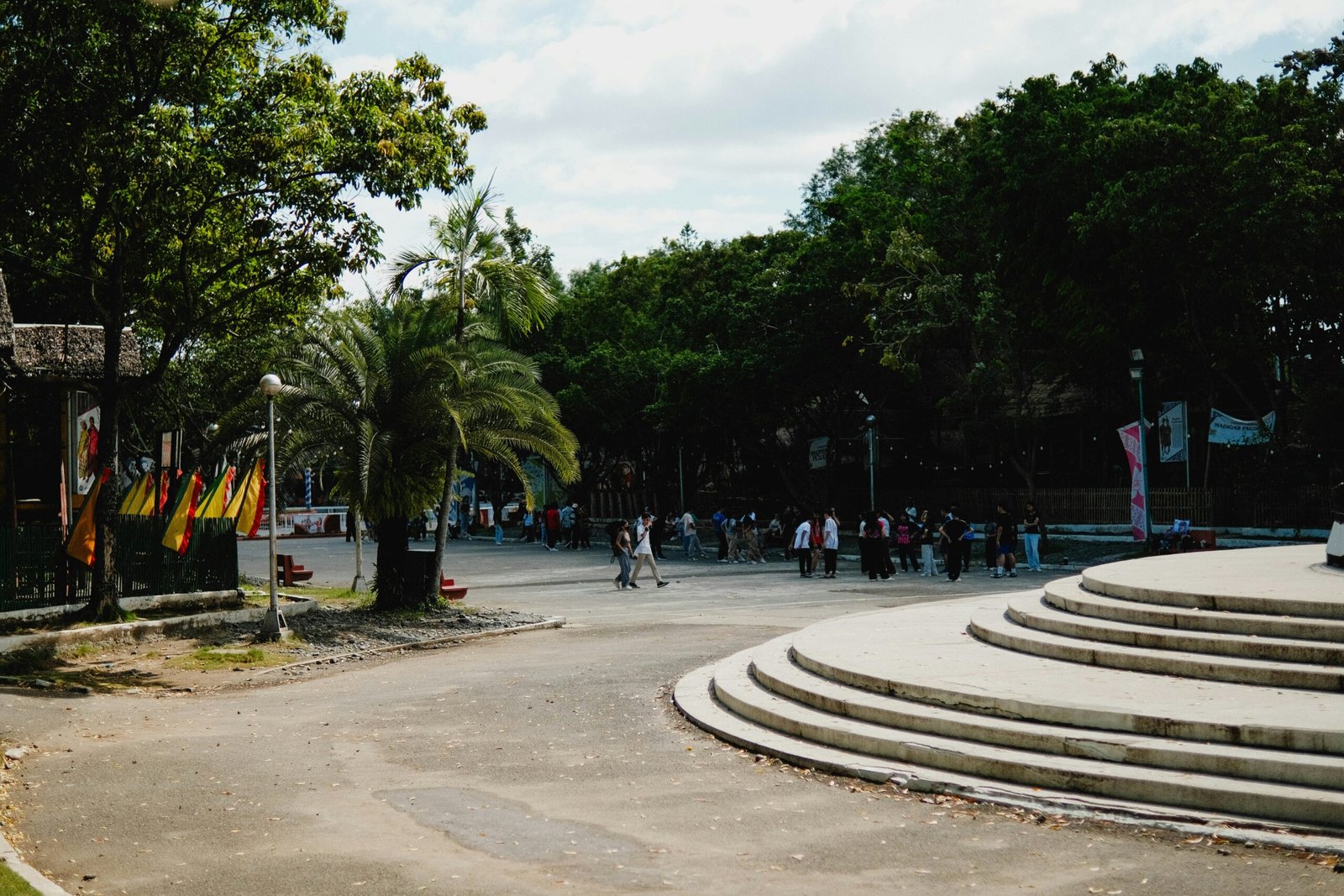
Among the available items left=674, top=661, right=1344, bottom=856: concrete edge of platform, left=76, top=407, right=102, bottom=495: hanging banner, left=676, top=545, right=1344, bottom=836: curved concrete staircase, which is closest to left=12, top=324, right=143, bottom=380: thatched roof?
left=76, top=407, right=102, bottom=495: hanging banner

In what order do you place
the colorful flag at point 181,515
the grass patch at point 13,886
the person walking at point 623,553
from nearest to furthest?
the grass patch at point 13,886, the colorful flag at point 181,515, the person walking at point 623,553

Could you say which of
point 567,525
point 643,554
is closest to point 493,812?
point 643,554

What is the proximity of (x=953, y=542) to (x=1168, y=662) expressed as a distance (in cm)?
1738

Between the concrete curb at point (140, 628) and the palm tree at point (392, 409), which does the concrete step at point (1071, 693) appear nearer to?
the palm tree at point (392, 409)

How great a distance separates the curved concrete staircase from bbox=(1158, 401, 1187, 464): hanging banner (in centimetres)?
1973

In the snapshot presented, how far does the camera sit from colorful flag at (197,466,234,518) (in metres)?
20.3

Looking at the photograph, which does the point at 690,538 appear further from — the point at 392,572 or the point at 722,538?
the point at 392,572

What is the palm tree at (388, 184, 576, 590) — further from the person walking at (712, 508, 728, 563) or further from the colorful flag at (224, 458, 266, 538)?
the person walking at (712, 508, 728, 563)

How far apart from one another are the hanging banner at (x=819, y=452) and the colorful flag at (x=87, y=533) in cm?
2867

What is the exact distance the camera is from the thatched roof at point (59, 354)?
19109 millimetres

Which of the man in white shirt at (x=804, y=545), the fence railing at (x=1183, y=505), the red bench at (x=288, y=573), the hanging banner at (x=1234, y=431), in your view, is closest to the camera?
the red bench at (x=288, y=573)

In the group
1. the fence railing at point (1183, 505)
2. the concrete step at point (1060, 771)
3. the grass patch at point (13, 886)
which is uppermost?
the fence railing at point (1183, 505)

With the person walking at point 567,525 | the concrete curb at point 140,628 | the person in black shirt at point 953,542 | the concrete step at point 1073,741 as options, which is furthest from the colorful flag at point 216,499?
the person walking at point 567,525

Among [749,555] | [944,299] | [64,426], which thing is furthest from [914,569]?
[64,426]
